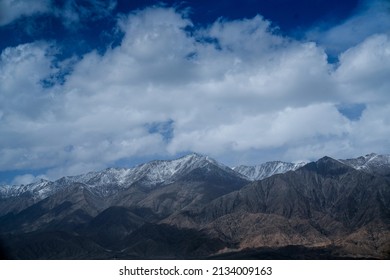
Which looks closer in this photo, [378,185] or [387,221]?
[387,221]

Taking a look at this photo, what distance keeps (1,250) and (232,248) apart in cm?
16511

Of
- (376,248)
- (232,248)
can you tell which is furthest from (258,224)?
(376,248)

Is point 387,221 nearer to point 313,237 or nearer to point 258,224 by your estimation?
point 313,237

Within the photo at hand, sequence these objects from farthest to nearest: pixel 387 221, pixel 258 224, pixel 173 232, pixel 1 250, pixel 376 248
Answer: pixel 173 232
pixel 258 224
pixel 387 221
pixel 376 248
pixel 1 250

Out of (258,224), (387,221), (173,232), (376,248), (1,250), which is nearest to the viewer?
(1,250)

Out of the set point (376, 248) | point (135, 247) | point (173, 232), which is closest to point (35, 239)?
point (135, 247)

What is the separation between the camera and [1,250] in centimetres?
880

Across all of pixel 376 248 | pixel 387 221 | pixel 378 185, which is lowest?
pixel 376 248
